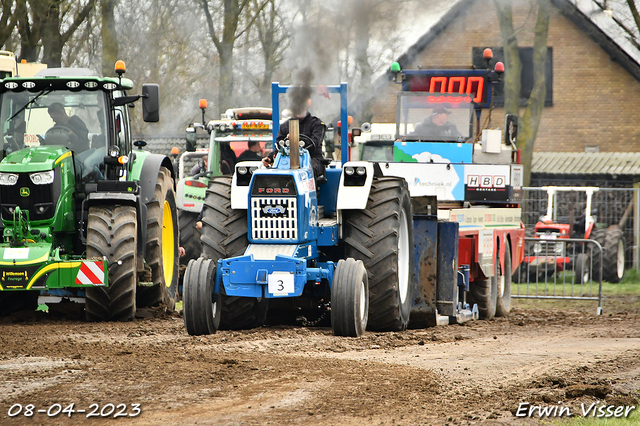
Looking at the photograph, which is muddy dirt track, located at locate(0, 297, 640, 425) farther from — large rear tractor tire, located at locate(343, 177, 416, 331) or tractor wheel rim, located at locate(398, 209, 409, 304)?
tractor wheel rim, located at locate(398, 209, 409, 304)

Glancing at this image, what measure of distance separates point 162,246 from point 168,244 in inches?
22.8

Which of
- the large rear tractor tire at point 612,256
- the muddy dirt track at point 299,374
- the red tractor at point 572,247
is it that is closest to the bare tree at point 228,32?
the red tractor at point 572,247

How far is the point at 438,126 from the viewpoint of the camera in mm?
14070

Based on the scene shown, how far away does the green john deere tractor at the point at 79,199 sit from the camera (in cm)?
905

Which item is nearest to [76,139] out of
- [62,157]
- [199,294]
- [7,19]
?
[62,157]

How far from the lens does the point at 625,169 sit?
26.7 metres

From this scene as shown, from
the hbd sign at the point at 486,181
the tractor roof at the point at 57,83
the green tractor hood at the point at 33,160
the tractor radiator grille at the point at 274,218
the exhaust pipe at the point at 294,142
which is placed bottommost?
the tractor radiator grille at the point at 274,218

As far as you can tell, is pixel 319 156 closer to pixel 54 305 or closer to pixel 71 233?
pixel 71 233

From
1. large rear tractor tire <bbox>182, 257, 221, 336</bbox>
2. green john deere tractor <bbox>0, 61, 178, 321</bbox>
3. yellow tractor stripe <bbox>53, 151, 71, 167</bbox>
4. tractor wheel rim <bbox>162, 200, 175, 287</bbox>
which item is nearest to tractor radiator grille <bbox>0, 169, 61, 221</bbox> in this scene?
green john deere tractor <bbox>0, 61, 178, 321</bbox>

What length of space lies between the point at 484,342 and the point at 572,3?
1289 cm

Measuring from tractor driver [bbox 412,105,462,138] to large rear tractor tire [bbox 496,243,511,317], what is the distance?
80.5 inches

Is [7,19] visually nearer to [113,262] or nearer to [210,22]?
[210,22]

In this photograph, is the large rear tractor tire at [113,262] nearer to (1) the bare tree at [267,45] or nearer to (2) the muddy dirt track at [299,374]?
(2) the muddy dirt track at [299,374]

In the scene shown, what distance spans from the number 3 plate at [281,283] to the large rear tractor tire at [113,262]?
214 centimetres
